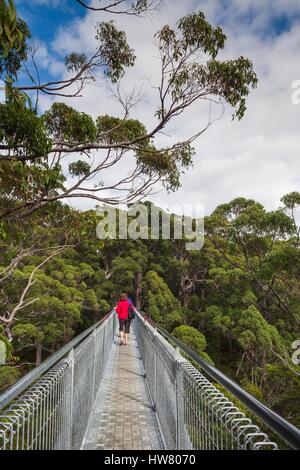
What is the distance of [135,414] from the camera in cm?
484

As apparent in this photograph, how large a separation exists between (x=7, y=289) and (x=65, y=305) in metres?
3.30

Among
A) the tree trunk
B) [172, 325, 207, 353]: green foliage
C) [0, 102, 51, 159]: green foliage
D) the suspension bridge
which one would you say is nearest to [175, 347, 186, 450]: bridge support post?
the suspension bridge

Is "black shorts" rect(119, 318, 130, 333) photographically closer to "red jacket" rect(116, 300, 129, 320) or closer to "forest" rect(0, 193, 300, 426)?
"red jacket" rect(116, 300, 129, 320)

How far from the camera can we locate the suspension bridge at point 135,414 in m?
1.57

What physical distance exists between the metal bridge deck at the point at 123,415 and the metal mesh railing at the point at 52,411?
25cm

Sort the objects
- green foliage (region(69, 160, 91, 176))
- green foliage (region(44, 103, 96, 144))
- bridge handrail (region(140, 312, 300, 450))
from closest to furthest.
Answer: bridge handrail (region(140, 312, 300, 450)) < green foliage (region(44, 103, 96, 144)) < green foliage (region(69, 160, 91, 176))

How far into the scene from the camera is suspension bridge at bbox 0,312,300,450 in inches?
61.7

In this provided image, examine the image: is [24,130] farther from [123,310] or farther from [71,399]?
[123,310]

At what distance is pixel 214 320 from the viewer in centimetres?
2444

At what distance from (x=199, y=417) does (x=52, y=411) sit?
94cm

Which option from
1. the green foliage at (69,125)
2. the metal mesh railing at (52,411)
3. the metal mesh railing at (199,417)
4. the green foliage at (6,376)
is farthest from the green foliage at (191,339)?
the metal mesh railing at (199,417)

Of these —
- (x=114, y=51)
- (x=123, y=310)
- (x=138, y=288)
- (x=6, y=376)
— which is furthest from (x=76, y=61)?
(x=138, y=288)
